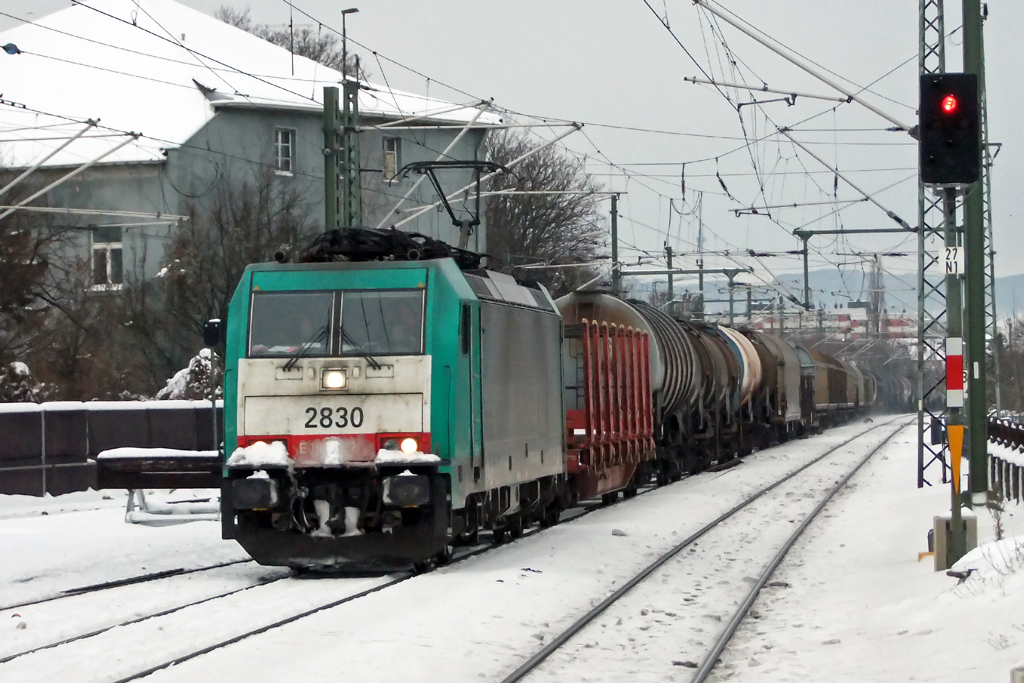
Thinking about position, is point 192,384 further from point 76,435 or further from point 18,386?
point 76,435

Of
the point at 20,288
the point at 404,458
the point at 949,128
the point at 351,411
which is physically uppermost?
the point at 949,128

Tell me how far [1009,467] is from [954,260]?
7489 millimetres

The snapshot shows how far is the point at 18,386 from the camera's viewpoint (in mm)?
28500

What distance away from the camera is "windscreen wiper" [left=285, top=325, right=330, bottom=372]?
1353cm

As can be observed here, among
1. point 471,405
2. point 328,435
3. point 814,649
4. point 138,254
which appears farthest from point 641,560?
point 138,254

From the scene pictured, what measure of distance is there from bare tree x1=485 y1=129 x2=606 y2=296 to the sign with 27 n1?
155 feet

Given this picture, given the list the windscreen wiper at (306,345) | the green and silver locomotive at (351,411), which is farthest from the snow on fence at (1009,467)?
the windscreen wiper at (306,345)

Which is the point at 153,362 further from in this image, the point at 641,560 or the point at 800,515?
the point at 641,560

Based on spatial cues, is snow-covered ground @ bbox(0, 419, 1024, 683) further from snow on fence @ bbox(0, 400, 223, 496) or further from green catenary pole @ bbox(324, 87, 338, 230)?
snow on fence @ bbox(0, 400, 223, 496)

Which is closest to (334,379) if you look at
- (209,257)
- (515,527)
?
(515,527)

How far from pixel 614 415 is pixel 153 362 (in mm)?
17951

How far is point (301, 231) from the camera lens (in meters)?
40.8

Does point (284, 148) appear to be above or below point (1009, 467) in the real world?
above

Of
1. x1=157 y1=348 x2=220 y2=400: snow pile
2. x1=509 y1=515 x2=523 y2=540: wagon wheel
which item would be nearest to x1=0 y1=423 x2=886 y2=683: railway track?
x1=509 y1=515 x2=523 y2=540: wagon wheel
